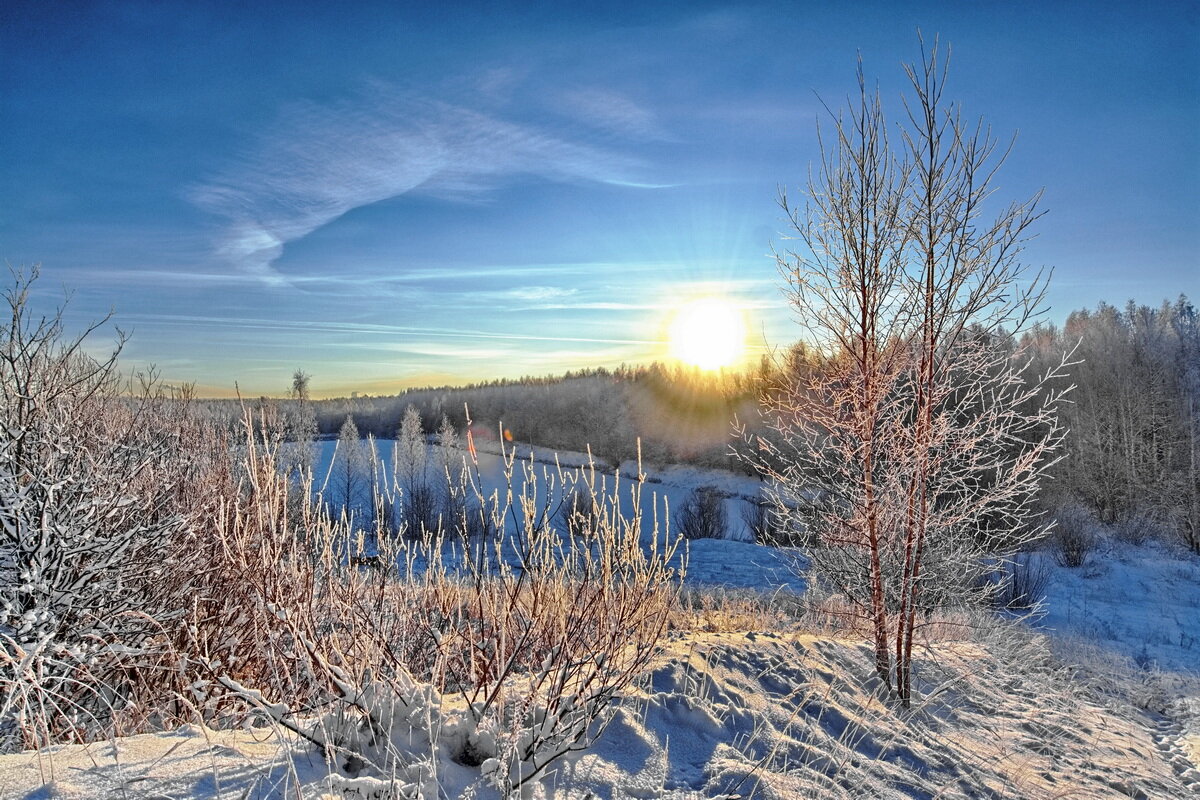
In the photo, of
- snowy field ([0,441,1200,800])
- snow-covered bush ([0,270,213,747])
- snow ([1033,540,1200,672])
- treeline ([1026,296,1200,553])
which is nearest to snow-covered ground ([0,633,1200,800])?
snowy field ([0,441,1200,800])

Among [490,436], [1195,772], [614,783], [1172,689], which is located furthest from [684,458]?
[614,783]

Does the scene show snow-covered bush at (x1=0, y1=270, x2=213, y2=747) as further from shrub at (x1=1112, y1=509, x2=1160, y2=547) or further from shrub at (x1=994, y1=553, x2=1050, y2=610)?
shrub at (x1=1112, y1=509, x2=1160, y2=547)

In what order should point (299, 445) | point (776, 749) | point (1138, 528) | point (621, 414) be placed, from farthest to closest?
point (621, 414)
point (1138, 528)
point (299, 445)
point (776, 749)

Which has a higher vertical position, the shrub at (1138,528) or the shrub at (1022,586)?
the shrub at (1022,586)

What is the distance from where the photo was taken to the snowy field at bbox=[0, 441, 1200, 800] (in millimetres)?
2566

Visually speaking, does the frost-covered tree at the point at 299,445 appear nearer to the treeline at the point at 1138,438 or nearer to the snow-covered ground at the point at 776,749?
the snow-covered ground at the point at 776,749

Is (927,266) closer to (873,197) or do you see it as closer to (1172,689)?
(873,197)

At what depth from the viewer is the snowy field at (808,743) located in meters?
2.57

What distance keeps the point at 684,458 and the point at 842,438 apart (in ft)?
138

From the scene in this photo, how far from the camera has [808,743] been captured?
4.12 m

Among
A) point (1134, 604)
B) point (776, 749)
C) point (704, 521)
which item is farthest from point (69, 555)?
point (704, 521)

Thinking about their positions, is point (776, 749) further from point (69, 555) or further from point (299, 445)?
point (299, 445)

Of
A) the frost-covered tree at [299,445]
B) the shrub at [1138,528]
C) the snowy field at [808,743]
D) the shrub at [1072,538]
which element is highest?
the frost-covered tree at [299,445]

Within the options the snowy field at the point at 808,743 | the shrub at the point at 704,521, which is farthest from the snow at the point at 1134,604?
the shrub at the point at 704,521
